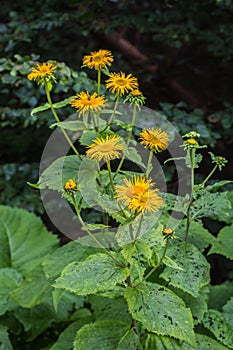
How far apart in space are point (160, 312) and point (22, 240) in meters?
1.14

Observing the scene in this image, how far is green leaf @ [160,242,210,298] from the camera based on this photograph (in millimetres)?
1324

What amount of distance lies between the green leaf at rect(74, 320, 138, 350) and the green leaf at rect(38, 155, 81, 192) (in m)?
0.36

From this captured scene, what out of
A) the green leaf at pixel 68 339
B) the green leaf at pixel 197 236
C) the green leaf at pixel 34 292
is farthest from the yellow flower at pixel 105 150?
the green leaf at pixel 68 339

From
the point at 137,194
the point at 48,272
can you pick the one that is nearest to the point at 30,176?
the point at 48,272

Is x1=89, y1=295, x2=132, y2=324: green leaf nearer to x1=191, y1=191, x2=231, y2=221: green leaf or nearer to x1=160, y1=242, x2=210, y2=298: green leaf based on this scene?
x1=160, y1=242, x2=210, y2=298: green leaf

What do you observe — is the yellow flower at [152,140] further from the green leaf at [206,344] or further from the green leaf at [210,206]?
the green leaf at [206,344]

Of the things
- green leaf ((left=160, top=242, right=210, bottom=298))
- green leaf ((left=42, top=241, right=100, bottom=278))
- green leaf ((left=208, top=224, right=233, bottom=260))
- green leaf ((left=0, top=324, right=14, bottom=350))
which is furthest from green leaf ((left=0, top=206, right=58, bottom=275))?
green leaf ((left=160, top=242, right=210, bottom=298))

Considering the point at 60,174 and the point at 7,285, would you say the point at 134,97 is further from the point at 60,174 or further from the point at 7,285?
the point at 7,285

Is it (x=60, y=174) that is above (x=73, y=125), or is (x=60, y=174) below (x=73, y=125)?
below

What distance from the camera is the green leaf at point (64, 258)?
146 cm

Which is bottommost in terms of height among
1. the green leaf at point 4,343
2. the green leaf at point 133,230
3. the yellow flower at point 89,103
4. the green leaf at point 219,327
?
the green leaf at point 4,343

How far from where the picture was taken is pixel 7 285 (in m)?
1.88

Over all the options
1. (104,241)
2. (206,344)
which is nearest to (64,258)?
(104,241)

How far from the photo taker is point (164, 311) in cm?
120
